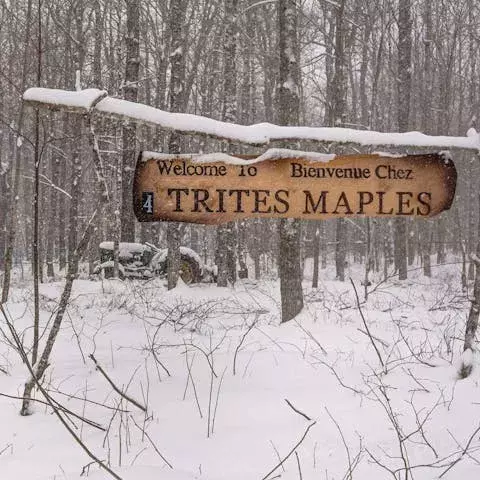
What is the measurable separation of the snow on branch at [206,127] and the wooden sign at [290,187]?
0.21 meters

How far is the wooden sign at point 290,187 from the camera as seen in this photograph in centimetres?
310

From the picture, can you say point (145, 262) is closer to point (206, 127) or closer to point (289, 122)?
point (289, 122)

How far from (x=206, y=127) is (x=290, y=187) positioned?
67cm

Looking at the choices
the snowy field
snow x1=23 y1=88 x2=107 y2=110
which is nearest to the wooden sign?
snow x1=23 y1=88 x2=107 y2=110

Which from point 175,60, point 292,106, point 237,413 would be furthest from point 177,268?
point 237,413

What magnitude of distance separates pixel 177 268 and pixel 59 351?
6183 millimetres

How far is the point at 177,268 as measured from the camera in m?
11.4

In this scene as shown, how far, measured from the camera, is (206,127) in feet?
10.6

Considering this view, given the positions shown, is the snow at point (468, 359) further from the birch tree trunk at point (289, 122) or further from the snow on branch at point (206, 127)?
the birch tree trunk at point (289, 122)

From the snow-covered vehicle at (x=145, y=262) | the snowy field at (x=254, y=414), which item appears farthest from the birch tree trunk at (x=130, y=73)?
the snowy field at (x=254, y=414)

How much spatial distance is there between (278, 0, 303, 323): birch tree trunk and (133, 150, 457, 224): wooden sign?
324 cm

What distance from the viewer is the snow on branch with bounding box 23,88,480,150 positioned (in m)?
3.09

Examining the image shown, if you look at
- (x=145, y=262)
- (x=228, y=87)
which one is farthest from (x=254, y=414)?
(x=145, y=262)

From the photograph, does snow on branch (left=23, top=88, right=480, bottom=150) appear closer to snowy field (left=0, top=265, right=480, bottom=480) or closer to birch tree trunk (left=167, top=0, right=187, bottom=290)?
snowy field (left=0, top=265, right=480, bottom=480)
